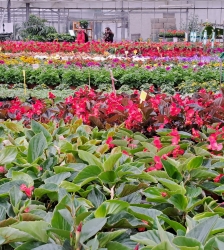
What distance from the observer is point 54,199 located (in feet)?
4.62

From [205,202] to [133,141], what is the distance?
799 mm

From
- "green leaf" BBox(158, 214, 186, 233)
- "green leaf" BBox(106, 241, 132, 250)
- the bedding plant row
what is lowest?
the bedding plant row

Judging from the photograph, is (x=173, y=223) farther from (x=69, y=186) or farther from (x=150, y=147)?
(x=150, y=147)

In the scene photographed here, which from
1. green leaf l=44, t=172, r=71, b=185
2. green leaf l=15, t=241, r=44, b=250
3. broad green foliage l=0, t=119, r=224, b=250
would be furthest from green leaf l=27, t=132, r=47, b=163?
green leaf l=15, t=241, r=44, b=250

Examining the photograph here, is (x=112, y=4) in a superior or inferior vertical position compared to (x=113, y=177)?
superior

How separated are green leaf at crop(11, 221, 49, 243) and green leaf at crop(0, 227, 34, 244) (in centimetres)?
1

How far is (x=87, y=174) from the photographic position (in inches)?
58.9

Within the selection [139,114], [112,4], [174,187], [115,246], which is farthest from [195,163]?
[112,4]

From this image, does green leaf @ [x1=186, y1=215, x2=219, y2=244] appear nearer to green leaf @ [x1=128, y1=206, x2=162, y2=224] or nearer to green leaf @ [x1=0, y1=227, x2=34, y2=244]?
green leaf @ [x1=128, y1=206, x2=162, y2=224]

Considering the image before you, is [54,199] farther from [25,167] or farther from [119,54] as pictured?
[119,54]

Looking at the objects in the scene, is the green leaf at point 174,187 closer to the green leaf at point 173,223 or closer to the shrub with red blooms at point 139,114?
the green leaf at point 173,223

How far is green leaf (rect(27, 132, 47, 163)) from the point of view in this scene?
5.57 feet

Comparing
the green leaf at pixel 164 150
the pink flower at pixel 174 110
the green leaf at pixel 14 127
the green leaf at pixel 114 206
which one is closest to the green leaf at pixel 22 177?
the green leaf at pixel 114 206

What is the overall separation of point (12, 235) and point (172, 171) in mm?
652
